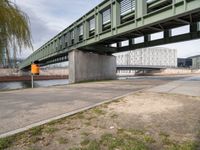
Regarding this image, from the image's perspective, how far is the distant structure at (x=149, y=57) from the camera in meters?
120

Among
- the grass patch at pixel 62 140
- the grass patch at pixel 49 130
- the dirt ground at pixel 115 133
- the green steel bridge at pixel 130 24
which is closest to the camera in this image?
the dirt ground at pixel 115 133

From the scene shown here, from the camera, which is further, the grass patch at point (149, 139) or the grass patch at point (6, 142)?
the grass patch at point (149, 139)

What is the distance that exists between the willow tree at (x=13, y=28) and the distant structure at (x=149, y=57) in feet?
373

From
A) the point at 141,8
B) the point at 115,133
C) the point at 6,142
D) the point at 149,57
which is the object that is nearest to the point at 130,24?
the point at 141,8

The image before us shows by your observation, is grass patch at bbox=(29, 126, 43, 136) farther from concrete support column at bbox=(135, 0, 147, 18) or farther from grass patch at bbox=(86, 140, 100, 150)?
concrete support column at bbox=(135, 0, 147, 18)

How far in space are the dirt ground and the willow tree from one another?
3797mm

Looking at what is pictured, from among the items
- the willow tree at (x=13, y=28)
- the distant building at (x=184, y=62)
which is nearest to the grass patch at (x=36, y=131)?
the willow tree at (x=13, y=28)

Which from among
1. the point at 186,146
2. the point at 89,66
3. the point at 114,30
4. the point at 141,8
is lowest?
the point at 186,146

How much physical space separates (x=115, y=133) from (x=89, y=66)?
71.3ft

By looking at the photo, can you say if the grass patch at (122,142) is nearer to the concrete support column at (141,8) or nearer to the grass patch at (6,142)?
the grass patch at (6,142)

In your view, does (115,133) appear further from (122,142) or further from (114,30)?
(114,30)

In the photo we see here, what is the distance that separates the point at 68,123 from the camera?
4.24 m

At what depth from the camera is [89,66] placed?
2509cm

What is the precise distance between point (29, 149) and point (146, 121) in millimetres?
2837
